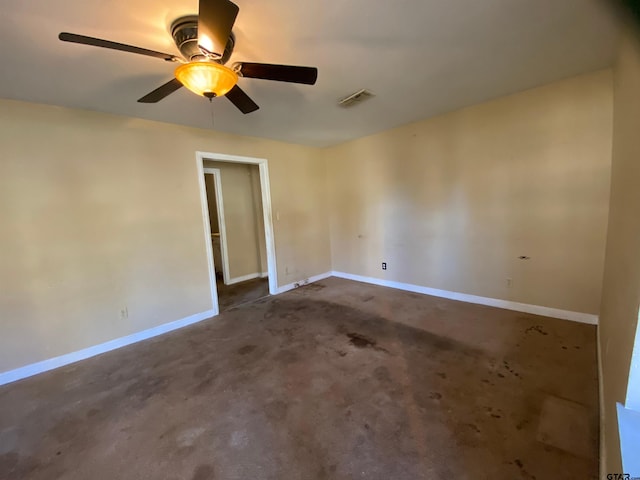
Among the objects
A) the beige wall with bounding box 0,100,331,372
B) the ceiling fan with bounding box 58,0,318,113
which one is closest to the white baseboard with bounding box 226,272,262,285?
the beige wall with bounding box 0,100,331,372

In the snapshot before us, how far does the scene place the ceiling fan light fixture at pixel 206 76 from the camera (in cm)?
141

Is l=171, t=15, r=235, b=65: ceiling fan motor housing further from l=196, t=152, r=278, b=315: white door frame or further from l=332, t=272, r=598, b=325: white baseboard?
l=332, t=272, r=598, b=325: white baseboard

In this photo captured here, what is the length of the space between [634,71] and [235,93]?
2.30 m

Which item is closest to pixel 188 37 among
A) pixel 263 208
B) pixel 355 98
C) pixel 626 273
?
pixel 355 98

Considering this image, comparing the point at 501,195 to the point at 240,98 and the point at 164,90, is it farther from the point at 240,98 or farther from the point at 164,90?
the point at 164,90

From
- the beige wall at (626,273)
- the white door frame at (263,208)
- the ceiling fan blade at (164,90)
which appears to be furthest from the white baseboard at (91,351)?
the beige wall at (626,273)

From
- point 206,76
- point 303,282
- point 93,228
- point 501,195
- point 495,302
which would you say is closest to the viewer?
point 206,76

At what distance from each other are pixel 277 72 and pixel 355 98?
53.3 inches

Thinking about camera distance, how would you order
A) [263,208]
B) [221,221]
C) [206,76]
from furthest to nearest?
[221,221] → [263,208] → [206,76]

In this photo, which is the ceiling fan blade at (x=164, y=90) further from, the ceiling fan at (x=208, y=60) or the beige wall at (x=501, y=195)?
the beige wall at (x=501, y=195)

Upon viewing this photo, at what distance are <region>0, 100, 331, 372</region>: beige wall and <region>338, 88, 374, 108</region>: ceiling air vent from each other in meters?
1.71

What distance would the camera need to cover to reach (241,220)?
17.5ft

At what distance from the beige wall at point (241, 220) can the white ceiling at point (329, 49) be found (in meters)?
2.25

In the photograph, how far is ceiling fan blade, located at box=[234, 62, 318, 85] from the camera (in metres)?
1.48
